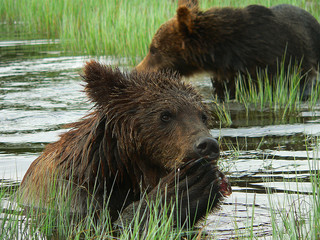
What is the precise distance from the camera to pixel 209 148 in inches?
135

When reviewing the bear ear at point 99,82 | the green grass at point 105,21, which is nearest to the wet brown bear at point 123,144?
the bear ear at point 99,82

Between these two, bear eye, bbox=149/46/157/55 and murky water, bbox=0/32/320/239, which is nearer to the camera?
murky water, bbox=0/32/320/239

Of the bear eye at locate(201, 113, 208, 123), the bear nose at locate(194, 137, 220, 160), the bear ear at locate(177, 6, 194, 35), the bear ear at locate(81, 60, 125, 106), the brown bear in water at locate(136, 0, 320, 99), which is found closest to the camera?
the bear nose at locate(194, 137, 220, 160)

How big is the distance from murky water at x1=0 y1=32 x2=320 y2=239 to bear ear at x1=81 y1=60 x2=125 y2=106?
0.79 m

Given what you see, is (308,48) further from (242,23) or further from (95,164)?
(95,164)

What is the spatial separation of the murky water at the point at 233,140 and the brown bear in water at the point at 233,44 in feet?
1.94

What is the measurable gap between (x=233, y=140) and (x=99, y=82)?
263 cm

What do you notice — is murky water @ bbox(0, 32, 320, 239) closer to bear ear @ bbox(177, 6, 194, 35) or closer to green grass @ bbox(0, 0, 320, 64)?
green grass @ bbox(0, 0, 320, 64)

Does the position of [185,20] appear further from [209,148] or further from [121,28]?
[209,148]

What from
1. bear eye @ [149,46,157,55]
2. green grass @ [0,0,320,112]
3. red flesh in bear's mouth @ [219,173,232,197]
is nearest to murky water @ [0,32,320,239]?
red flesh in bear's mouth @ [219,173,232,197]

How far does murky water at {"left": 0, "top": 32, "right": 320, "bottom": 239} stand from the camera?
3955mm

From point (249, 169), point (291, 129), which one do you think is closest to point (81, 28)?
point (291, 129)

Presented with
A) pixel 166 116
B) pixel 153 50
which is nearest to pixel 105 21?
pixel 153 50

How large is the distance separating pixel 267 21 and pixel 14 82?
4.18 meters
